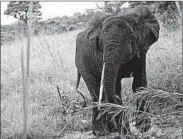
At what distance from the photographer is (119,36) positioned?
3.45 metres

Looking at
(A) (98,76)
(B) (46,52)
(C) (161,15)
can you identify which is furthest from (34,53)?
(A) (98,76)

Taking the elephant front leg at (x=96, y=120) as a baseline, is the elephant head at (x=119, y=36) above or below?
above

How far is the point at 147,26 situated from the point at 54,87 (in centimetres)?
253

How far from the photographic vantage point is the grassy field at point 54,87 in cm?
405

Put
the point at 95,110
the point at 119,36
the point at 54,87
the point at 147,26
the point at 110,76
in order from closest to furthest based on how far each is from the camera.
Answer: the point at 110,76
the point at 119,36
the point at 147,26
the point at 95,110
the point at 54,87

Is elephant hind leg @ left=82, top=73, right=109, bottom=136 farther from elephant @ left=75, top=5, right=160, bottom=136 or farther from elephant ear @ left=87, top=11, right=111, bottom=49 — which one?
elephant ear @ left=87, top=11, right=111, bottom=49

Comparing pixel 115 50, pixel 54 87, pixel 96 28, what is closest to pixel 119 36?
pixel 115 50

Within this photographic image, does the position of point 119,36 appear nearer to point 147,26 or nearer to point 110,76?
point 110,76

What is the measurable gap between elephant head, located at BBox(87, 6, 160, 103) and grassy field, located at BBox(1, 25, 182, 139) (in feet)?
1.52

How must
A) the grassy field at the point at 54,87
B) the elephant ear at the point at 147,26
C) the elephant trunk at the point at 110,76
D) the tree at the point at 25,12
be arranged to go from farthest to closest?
the grassy field at the point at 54,87 → the elephant ear at the point at 147,26 → the elephant trunk at the point at 110,76 → the tree at the point at 25,12

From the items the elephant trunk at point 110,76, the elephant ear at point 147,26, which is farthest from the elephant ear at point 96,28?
the elephant trunk at point 110,76

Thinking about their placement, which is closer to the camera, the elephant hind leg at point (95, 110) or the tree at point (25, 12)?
the tree at point (25, 12)

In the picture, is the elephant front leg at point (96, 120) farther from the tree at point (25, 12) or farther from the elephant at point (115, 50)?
the tree at point (25, 12)

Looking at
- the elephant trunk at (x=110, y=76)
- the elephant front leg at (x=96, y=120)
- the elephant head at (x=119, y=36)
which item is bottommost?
the elephant front leg at (x=96, y=120)
